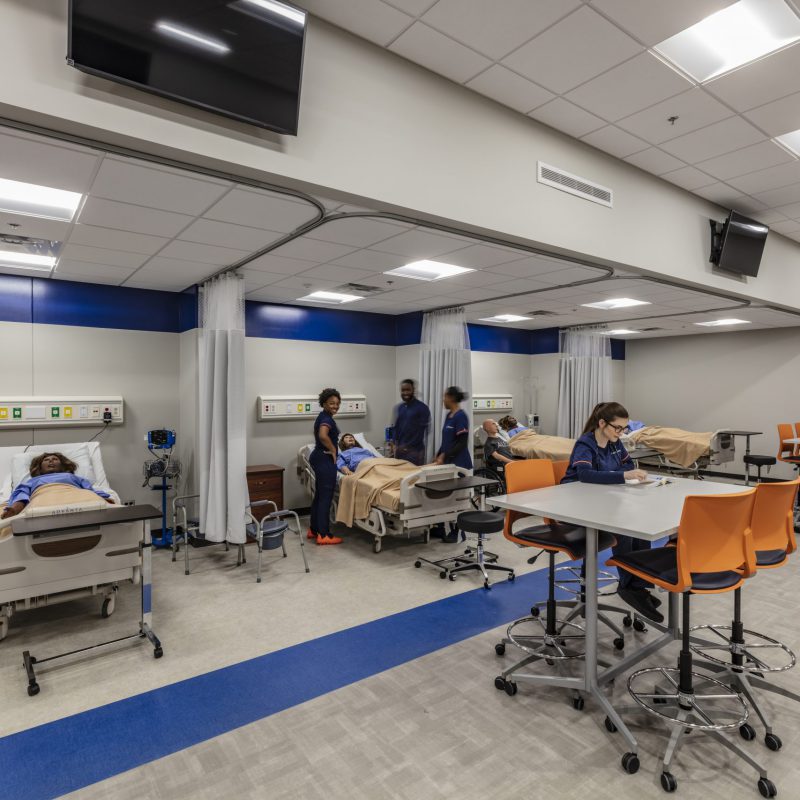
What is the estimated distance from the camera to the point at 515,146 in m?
3.29

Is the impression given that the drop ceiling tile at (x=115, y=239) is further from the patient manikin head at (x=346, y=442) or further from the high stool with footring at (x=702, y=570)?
the high stool with footring at (x=702, y=570)

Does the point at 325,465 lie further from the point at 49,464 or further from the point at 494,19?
the point at 494,19

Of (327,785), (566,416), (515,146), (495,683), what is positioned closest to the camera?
(327,785)

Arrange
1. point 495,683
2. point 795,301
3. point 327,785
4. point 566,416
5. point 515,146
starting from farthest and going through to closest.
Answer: point 566,416
point 795,301
point 515,146
point 495,683
point 327,785

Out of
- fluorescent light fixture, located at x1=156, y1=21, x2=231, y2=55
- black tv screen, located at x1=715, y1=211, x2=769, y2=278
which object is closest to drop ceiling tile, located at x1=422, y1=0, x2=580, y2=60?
fluorescent light fixture, located at x1=156, y1=21, x2=231, y2=55

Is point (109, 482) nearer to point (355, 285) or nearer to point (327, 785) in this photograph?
point (355, 285)

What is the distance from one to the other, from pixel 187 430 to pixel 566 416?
5.56 metres

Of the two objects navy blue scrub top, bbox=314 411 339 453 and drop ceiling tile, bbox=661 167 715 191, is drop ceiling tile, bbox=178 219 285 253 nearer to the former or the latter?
navy blue scrub top, bbox=314 411 339 453

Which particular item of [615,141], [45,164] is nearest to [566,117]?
[615,141]

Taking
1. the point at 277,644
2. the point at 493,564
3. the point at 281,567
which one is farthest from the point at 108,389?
the point at 493,564

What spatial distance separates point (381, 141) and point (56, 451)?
155 inches

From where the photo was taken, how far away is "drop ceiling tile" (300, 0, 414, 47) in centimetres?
235

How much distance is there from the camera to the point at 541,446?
7.32 m

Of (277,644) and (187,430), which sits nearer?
(277,644)
